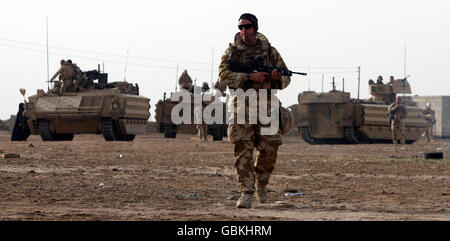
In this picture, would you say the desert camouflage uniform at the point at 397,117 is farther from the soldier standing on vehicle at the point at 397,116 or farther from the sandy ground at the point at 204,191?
the sandy ground at the point at 204,191

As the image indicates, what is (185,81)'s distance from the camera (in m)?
34.9

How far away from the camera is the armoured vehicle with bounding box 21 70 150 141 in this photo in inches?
1097

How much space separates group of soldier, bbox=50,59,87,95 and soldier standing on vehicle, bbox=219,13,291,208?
2102 centimetres

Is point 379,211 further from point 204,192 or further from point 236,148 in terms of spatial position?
point 204,192

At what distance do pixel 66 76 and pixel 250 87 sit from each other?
21238 mm

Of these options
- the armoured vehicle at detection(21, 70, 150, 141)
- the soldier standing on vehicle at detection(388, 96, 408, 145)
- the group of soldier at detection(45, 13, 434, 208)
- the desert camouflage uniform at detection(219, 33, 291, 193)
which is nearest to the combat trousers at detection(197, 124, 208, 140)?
the armoured vehicle at detection(21, 70, 150, 141)

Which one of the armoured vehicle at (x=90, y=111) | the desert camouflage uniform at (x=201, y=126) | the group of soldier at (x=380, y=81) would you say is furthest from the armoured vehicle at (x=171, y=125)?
the group of soldier at (x=380, y=81)

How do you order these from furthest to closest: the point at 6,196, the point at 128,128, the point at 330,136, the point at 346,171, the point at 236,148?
the point at 330,136, the point at 128,128, the point at 346,171, the point at 6,196, the point at 236,148

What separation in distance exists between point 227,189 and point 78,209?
3.12m

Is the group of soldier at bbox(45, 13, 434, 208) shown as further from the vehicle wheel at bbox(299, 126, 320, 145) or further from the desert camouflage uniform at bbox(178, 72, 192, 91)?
the desert camouflage uniform at bbox(178, 72, 192, 91)

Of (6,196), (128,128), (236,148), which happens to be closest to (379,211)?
(236,148)

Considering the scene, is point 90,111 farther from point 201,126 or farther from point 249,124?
point 249,124

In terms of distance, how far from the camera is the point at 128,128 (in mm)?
28469

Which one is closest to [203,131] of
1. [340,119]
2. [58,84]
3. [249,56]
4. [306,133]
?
[306,133]
